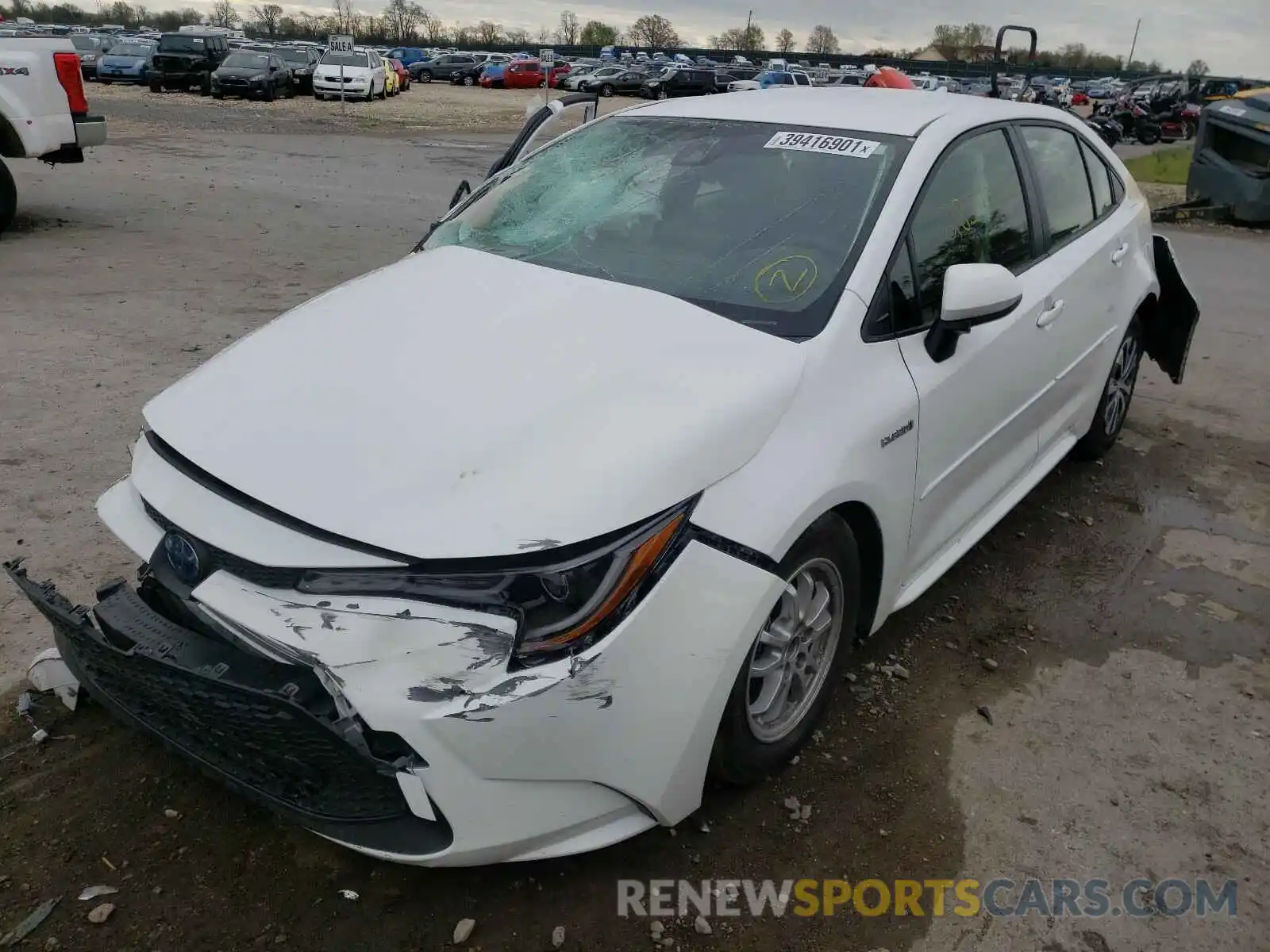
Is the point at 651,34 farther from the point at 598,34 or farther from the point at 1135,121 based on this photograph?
the point at 1135,121

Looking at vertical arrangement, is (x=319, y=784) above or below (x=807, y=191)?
below

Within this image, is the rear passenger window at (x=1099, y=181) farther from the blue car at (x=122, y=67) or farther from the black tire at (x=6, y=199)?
the blue car at (x=122, y=67)

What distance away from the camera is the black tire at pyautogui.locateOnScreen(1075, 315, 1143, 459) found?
4637mm

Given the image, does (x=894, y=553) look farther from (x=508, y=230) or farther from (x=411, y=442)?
(x=508, y=230)

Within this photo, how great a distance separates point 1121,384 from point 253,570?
4.27 meters

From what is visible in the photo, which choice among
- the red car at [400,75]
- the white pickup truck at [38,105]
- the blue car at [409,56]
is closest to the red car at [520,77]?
the red car at [400,75]

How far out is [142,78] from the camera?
3384cm

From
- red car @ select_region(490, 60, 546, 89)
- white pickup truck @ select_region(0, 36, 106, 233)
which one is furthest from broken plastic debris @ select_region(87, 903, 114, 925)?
red car @ select_region(490, 60, 546, 89)

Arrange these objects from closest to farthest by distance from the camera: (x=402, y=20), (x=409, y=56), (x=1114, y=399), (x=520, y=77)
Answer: (x=1114, y=399), (x=520, y=77), (x=409, y=56), (x=402, y=20)

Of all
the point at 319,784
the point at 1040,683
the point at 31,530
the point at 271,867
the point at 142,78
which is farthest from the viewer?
the point at 142,78

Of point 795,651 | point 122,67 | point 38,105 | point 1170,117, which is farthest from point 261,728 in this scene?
point 122,67

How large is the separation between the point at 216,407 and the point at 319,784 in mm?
994

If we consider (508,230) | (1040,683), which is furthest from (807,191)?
(1040,683)

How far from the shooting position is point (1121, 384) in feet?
15.9
